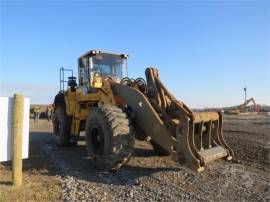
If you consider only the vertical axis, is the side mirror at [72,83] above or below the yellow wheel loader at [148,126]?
above

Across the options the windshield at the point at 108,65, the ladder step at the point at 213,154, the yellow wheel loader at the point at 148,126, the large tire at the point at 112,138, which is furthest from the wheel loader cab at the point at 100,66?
the ladder step at the point at 213,154

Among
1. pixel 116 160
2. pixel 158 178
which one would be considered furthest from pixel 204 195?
pixel 116 160

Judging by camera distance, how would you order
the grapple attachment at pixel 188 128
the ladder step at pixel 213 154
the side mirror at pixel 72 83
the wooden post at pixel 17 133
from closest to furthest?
the wooden post at pixel 17 133
the grapple attachment at pixel 188 128
the ladder step at pixel 213 154
the side mirror at pixel 72 83

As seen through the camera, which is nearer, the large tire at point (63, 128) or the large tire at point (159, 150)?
the large tire at point (159, 150)

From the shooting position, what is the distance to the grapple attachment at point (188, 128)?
7312 mm

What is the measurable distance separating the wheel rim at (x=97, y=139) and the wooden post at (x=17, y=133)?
80.3 inches

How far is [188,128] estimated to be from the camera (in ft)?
24.1

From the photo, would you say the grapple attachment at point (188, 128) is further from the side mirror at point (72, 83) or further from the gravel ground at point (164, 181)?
the side mirror at point (72, 83)

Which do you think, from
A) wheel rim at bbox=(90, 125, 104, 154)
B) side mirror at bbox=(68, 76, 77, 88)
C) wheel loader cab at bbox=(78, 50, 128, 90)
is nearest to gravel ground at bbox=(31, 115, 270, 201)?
wheel rim at bbox=(90, 125, 104, 154)

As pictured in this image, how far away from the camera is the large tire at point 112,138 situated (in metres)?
7.86

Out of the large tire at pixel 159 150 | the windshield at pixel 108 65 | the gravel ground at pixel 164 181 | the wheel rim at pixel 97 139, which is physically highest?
the windshield at pixel 108 65

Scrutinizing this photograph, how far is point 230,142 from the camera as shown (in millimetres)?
11594

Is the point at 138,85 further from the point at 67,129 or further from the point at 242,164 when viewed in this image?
the point at 67,129

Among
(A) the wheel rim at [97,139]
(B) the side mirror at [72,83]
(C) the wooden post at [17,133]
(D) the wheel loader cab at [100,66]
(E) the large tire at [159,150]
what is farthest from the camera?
(B) the side mirror at [72,83]
